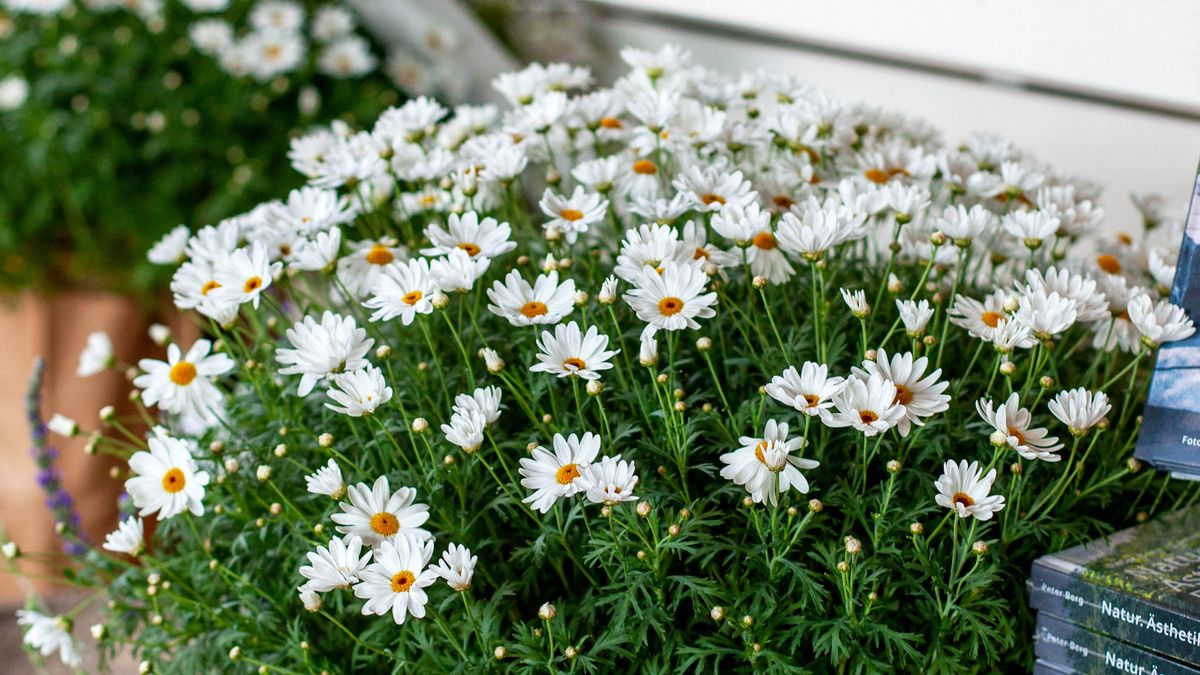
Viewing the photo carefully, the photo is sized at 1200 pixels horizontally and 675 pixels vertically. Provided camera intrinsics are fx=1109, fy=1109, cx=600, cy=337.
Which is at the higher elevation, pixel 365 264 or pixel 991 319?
pixel 991 319

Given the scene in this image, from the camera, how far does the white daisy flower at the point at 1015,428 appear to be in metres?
0.59

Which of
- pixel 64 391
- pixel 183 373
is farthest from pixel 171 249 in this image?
pixel 64 391

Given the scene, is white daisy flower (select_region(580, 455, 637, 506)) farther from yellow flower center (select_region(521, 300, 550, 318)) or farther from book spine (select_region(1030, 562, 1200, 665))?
book spine (select_region(1030, 562, 1200, 665))

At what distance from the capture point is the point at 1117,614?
2.02ft

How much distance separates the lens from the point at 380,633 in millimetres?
674

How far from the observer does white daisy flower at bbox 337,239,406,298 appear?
764 millimetres

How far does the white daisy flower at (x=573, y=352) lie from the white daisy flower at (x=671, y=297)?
28 mm

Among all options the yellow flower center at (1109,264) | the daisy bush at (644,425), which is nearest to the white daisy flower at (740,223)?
the daisy bush at (644,425)

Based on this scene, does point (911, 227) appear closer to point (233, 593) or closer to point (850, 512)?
point (850, 512)

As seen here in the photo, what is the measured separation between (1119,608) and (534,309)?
1.21ft

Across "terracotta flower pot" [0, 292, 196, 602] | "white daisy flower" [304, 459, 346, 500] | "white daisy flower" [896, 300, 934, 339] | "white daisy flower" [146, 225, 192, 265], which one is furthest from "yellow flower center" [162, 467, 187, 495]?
"terracotta flower pot" [0, 292, 196, 602]

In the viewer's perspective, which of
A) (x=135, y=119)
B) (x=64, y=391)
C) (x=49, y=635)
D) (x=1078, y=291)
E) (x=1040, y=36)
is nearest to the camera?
(x=1078, y=291)

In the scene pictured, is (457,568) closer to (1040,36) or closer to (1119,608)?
(1119,608)

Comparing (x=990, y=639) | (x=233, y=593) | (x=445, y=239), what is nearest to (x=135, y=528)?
(x=233, y=593)
